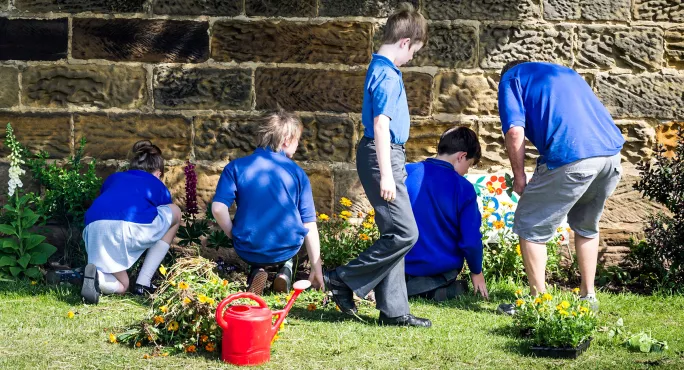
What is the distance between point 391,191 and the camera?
4.54 m

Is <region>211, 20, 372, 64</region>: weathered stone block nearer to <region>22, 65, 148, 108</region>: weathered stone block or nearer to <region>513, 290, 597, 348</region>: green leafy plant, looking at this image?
<region>22, 65, 148, 108</region>: weathered stone block

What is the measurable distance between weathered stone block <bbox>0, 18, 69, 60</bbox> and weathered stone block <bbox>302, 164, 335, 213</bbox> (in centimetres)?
191

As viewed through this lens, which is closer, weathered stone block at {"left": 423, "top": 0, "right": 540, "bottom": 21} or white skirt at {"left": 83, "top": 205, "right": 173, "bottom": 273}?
white skirt at {"left": 83, "top": 205, "right": 173, "bottom": 273}

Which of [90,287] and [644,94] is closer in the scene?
[90,287]

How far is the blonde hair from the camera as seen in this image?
217 inches

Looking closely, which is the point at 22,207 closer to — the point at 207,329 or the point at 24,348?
the point at 24,348

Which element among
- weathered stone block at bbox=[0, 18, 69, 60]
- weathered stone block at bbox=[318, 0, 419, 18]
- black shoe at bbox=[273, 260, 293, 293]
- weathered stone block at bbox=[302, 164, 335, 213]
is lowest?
black shoe at bbox=[273, 260, 293, 293]

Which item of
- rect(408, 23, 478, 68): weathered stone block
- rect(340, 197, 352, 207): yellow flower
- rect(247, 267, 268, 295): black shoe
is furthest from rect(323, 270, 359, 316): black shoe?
rect(408, 23, 478, 68): weathered stone block

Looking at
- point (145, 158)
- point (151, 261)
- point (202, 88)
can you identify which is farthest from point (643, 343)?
point (202, 88)

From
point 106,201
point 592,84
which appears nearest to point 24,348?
point 106,201

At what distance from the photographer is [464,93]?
6.30m

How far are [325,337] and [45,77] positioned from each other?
3044 millimetres

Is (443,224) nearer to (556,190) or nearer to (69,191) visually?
(556,190)

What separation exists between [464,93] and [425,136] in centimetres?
40
